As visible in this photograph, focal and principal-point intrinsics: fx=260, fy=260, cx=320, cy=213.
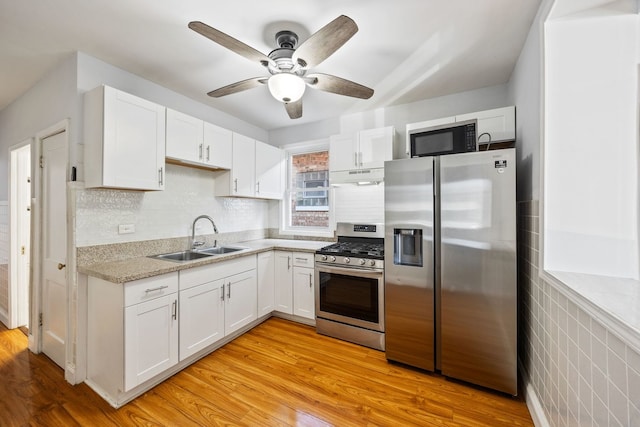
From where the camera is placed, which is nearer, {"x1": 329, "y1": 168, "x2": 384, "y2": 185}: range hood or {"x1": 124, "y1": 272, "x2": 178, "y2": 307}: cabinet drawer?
{"x1": 124, "y1": 272, "x2": 178, "y2": 307}: cabinet drawer

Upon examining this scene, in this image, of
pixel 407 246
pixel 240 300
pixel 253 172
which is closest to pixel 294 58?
pixel 407 246

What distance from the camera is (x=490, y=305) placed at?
1865mm

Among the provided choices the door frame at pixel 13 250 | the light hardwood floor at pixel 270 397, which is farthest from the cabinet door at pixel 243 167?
the door frame at pixel 13 250

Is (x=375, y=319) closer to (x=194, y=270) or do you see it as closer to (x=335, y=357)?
(x=335, y=357)

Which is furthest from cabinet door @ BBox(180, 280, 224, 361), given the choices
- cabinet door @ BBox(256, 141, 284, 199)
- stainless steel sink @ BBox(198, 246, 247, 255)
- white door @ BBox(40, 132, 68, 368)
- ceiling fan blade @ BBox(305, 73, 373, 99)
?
ceiling fan blade @ BBox(305, 73, 373, 99)

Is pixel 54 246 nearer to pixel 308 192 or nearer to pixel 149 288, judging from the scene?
pixel 149 288

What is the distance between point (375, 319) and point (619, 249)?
1.73 metres

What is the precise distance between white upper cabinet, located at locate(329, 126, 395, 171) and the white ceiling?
0.45m

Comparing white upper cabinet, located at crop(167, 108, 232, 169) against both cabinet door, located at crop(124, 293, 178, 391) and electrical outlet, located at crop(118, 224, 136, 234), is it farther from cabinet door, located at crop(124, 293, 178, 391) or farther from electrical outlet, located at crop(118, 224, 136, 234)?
cabinet door, located at crop(124, 293, 178, 391)

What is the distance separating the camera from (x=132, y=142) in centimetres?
203

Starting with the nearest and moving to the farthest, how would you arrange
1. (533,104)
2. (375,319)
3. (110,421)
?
1. (110,421)
2. (533,104)
3. (375,319)

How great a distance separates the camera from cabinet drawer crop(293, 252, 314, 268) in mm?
2896

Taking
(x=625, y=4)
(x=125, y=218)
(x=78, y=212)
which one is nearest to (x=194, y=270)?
(x=125, y=218)

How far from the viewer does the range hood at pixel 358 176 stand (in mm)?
2859
